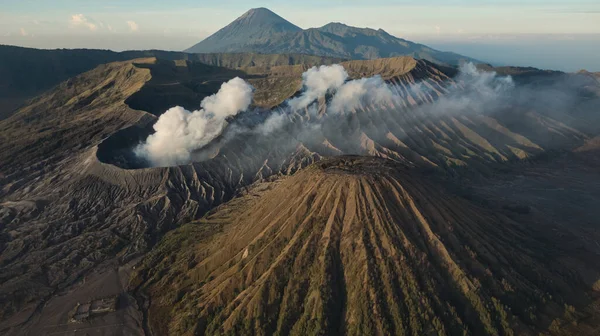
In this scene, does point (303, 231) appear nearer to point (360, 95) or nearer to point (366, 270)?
point (366, 270)

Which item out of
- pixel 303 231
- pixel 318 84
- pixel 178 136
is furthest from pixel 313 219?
pixel 318 84

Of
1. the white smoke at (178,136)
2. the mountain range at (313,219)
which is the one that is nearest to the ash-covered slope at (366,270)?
the mountain range at (313,219)

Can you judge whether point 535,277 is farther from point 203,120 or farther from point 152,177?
point 203,120

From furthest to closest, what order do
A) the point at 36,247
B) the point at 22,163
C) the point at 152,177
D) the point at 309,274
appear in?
the point at 22,163, the point at 152,177, the point at 36,247, the point at 309,274

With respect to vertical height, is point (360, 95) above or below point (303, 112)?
above

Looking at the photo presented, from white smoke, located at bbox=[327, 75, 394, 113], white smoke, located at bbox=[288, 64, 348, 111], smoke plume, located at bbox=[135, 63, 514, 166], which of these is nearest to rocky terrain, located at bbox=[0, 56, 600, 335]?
smoke plume, located at bbox=[135, 63, 514, 166]

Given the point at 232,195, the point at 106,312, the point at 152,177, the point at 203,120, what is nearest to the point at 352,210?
the point at 106,312
